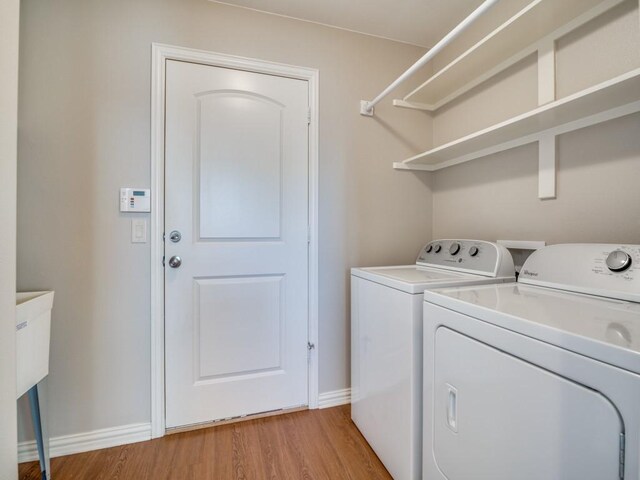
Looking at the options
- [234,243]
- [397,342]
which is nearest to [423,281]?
[397,342]

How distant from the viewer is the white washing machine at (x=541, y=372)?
56 centimetres

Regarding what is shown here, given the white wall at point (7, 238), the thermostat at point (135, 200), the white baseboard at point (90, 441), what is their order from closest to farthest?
the white wall at point (7, 238)
the white baseboard at point (90, 441)
the thermostat at point (135, 200)

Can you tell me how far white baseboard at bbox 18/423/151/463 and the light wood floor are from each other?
0.09 ft

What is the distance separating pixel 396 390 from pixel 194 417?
117cm

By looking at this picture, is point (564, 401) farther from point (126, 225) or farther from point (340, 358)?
point (126, 225)

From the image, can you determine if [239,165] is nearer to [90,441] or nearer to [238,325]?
[238,325]

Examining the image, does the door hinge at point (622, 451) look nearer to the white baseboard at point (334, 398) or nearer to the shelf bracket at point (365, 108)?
the white baseboard at point (334, 398)

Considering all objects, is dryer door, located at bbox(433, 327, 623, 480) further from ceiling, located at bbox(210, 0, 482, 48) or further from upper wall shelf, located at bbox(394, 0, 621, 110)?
ceiling, located at bbox(210, 0, 482, 48)

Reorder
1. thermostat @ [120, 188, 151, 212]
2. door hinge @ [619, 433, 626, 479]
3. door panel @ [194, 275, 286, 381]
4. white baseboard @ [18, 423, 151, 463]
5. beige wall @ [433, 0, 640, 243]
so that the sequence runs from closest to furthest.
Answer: door hinge @ [619, 433, 626, 479], beige wall @ [433, 0, 640, 243], white baseboard @ [18, 423, 151, 463], thermostat @ [120, 188, 151, 212], door panel @ [194, 275, 286, 381]

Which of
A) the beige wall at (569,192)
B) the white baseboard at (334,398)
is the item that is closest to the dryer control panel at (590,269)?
the beige wall at (569,192)

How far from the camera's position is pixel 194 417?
1623 mm

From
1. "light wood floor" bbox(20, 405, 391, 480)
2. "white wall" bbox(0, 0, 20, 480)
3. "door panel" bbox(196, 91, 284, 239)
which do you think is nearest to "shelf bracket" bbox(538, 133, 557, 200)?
"door panel" bbox(196, 91, 284, 239)

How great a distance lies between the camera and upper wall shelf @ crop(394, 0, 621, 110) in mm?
1177

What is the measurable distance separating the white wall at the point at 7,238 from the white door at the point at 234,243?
83 cm
